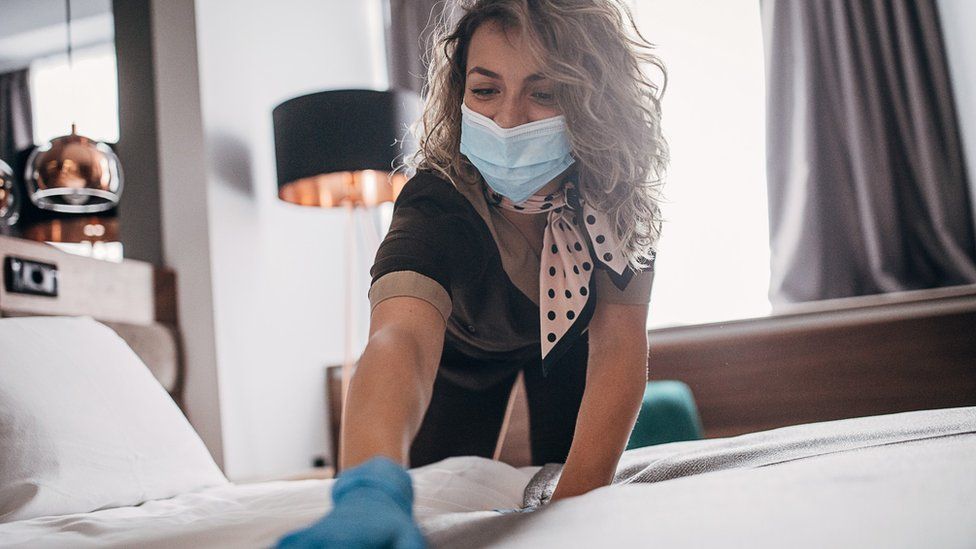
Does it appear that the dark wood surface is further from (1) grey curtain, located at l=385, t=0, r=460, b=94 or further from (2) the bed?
(1) grey curtain, located at l=385, t=0, r=460, b=94

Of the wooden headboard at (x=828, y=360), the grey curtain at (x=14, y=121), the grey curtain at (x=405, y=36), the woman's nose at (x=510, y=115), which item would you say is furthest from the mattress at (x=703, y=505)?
the grey curtain at (x=14, y=121)

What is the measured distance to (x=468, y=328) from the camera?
3.72 ft

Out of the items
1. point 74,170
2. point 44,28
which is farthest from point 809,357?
point 44,28

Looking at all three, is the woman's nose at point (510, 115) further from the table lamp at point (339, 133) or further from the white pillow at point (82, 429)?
the table lamp at point (339, 133)

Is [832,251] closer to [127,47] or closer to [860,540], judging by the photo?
[127,47]

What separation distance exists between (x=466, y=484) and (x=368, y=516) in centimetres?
62

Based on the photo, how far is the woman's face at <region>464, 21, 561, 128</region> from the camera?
0.97 meters

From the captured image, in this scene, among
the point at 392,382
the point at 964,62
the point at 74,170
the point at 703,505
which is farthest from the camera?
the point at 964,62

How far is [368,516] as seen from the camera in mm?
393

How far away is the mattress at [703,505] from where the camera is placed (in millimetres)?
454

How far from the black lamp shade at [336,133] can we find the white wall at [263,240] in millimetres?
248

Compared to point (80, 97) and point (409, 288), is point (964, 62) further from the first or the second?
point (80, 97)

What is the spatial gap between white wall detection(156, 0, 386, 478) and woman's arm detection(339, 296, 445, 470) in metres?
1.51

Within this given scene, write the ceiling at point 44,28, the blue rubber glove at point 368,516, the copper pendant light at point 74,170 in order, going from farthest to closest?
1. the ceiling at point 44,28
2. the copper pendant light at point 74,170
3. the blue rubber glove at point 368,516
